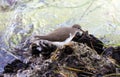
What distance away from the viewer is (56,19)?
6309 mm

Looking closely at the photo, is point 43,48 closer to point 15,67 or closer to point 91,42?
point 15,67

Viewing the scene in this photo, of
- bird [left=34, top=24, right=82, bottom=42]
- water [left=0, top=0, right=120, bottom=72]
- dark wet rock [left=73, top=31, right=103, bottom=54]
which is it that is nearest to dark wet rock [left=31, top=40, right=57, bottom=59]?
bird [left=34, top=24, right=82, bottom=42]

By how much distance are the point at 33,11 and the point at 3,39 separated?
27.8 inches

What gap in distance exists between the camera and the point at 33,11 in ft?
21.6

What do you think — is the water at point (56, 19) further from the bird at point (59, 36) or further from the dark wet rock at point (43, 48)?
the dark wet rock at point (43, 48)

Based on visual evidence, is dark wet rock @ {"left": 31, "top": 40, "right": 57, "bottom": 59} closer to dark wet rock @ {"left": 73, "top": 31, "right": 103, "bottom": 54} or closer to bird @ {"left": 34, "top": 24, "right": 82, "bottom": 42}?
bird @ {"left": 34, "top": 24, "right": 82, "bottom": 42}

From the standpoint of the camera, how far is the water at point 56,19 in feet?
19.7

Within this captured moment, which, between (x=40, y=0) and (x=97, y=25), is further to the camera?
(x=40, y=0)

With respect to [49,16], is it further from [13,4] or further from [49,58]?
[49,58]

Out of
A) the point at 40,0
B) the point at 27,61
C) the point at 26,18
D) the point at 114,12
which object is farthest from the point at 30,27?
the point at 27,61

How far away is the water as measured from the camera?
Result: 19.7ft

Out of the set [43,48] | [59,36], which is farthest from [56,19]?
[43,48]

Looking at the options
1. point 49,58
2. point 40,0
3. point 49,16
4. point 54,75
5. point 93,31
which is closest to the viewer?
point 54,75

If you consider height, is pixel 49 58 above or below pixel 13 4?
below
